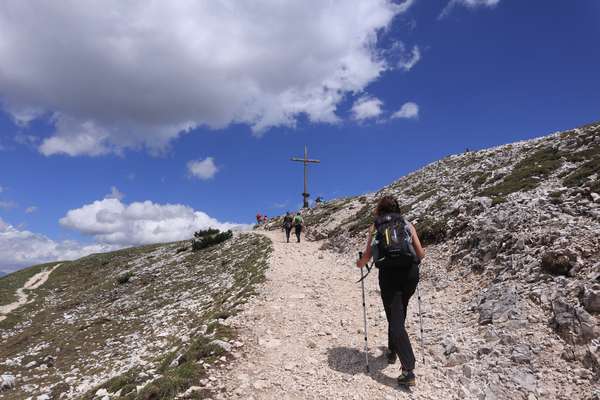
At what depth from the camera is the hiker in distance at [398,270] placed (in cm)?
715

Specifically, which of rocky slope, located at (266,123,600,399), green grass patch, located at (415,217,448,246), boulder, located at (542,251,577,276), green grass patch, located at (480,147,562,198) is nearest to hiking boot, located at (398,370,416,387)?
rocky slope, located at (266,123,600,399)

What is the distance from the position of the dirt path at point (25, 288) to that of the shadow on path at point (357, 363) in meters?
29.4

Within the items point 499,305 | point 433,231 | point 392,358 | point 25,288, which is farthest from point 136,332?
point 25,288

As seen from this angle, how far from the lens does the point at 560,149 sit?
75.9ft

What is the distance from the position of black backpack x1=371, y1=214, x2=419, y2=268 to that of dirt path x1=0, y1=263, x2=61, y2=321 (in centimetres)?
3129

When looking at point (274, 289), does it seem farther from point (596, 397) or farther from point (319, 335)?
point (596, 397)

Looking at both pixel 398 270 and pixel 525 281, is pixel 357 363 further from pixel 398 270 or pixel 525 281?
pixel 525 281

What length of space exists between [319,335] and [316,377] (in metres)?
2.29

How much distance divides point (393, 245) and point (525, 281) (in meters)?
5.28

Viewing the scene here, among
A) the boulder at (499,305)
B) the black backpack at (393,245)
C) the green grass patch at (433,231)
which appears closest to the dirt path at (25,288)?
the green grass patch at (433,231)

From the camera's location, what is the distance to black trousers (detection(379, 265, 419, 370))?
7.16 meters

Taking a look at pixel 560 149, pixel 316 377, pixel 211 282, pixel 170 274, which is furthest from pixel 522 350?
pixel 170 274

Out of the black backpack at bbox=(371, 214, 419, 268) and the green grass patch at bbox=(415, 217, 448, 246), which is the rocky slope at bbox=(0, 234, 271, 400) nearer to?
the black backpack at bbox=(371, 214, 419, 268)

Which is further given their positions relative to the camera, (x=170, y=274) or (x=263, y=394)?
(x=170, y=274)
